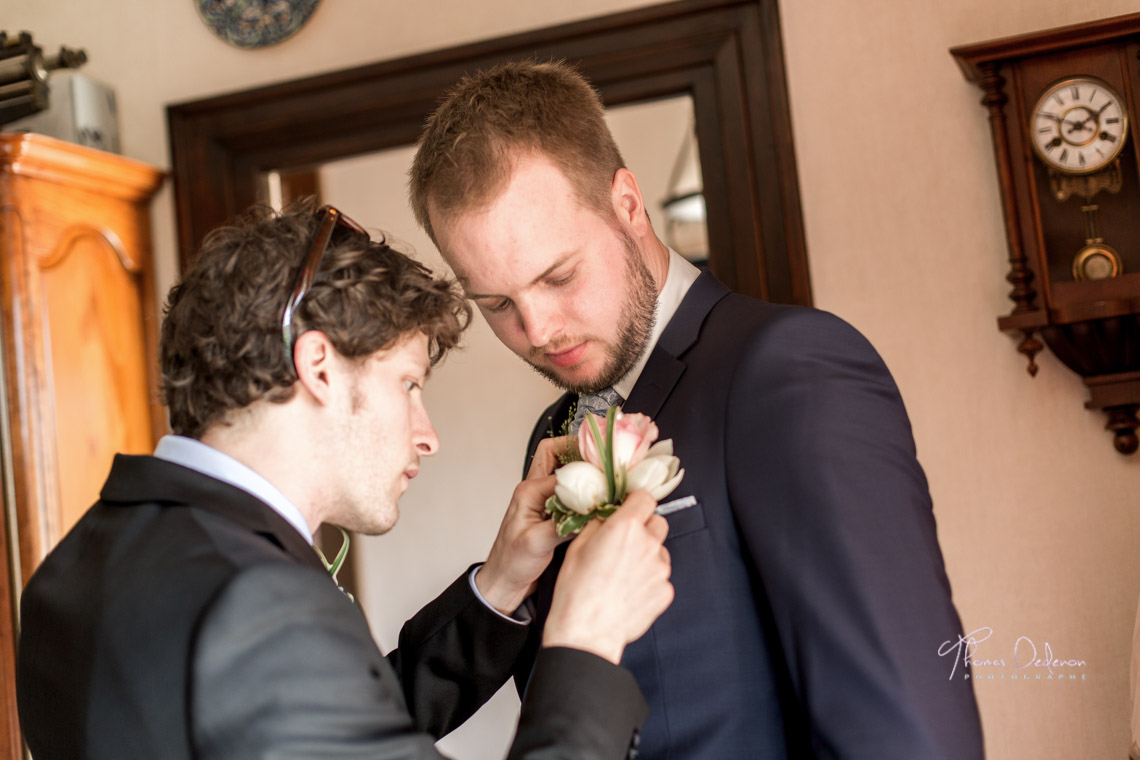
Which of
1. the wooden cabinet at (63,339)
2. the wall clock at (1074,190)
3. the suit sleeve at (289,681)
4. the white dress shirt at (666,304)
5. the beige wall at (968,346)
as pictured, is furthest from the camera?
the wooden cabinet at (63,339)

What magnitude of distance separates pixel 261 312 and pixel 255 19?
7.16 ft

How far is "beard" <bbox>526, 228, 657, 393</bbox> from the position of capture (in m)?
1.58

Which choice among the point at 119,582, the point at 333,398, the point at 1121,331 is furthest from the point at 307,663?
the point at 1121,331

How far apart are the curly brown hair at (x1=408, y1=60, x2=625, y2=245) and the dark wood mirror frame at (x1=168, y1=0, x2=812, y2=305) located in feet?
3.80

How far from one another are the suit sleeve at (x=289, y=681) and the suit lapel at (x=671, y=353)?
58cm

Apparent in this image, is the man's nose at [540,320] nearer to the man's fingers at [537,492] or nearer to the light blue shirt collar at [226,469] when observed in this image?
the man's fingers at [537,492]

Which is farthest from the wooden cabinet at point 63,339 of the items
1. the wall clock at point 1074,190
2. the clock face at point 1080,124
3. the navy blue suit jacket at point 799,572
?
the clock face at point 1080,124

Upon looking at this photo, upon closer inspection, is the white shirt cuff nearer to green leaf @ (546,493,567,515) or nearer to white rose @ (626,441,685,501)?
green leaf @ (546,493,567,515)

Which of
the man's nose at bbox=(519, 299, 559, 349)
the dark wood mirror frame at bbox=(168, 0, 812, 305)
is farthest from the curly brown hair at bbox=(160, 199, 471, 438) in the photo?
the dark wood mirror frame at bbox=(168, 0, 812, 305)

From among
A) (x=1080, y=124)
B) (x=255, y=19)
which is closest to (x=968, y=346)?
(x=1080, y=124)

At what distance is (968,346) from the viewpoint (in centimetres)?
262

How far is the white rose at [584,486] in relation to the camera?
1.33m

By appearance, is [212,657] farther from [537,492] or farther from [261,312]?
[537,492]

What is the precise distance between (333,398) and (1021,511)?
1.90m
